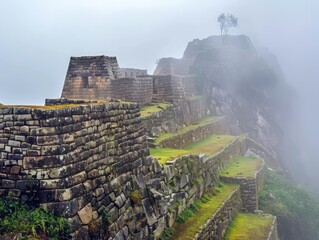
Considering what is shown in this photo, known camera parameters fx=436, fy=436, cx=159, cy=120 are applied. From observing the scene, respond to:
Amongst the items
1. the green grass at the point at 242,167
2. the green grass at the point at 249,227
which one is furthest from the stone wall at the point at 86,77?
the green grass at the point at 249,227

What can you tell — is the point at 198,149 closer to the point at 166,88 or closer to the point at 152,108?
the point at 152,108

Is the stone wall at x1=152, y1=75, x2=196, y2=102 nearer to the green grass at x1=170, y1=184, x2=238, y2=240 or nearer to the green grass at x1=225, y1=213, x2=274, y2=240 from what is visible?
the green grass at x1=170, y1=184, x2=238, y2=240

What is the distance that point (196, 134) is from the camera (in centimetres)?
2205

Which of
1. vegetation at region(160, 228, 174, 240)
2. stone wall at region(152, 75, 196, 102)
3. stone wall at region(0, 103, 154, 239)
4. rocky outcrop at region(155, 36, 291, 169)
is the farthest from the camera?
rocky outcrop at region(155, 36, 291, 169)

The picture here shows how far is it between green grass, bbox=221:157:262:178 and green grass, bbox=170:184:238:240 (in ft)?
6.34

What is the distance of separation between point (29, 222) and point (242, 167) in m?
15.7

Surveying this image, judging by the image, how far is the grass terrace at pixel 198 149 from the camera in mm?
13383

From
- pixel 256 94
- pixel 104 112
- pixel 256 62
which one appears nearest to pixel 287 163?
pixel 256 94

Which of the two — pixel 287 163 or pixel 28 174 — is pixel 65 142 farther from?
pixel 287 163

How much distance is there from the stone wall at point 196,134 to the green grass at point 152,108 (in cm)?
141

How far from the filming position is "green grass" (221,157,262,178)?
18.8m

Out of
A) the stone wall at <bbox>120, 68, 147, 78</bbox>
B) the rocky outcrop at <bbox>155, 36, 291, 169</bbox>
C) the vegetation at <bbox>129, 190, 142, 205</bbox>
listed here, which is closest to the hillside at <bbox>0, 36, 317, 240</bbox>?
the vegetation at <bbox>129, 190, 142, 205</bbox>

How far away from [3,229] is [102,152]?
2.30 m

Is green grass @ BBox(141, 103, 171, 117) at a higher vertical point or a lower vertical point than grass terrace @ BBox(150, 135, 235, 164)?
higher
